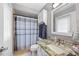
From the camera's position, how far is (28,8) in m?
1.49

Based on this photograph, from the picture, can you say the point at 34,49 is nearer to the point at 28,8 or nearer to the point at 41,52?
the point at 41,52

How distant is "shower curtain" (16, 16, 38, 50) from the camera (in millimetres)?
1489

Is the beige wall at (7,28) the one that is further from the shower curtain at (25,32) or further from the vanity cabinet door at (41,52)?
the vanity cabinet door at (41,52)

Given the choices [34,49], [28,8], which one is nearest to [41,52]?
[34,49]

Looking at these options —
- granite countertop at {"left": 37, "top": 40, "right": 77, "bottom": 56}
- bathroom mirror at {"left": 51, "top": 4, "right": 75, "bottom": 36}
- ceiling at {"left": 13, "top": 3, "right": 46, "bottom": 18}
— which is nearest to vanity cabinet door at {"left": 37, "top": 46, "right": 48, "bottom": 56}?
granite countertop at {"left": 37, "top": 40, "right": 77, "bottom": 56}

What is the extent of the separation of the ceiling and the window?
326 millimetres

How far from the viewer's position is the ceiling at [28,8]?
4.83ft

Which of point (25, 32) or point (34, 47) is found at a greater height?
point (25, 32)

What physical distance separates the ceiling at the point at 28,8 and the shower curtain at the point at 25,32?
0.08 metres

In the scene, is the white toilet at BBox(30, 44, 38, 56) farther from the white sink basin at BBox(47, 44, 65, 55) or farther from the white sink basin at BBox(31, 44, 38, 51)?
the white sink basin at BBox(47, 44, 65, 55)

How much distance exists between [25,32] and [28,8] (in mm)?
371

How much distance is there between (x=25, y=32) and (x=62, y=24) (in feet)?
1.89

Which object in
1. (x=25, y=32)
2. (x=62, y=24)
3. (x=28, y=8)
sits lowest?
(x=25, y=32)

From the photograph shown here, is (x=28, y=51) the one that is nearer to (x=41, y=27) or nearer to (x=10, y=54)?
(x=10, y=54)
